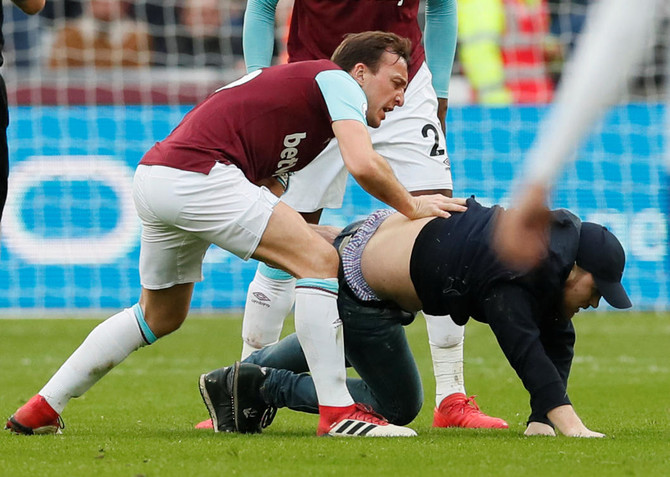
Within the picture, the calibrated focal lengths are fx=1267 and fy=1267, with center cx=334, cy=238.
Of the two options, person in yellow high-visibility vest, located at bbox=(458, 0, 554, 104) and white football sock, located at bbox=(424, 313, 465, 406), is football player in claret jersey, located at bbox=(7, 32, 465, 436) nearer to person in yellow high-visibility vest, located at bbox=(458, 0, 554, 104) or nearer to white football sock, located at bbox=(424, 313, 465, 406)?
white football sock, located at bbox=(424, 313, 465, 406)

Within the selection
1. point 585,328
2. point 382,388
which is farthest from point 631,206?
point 382,388

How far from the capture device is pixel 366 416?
432cm

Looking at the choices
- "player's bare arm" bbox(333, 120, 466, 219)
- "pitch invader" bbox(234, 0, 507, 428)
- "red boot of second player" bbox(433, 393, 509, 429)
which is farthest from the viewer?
"pitch invader" bbox(234, 0, 507, 428)

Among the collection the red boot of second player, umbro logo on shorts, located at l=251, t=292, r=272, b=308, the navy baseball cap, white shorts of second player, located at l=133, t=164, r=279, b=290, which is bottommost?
the red boot of second player

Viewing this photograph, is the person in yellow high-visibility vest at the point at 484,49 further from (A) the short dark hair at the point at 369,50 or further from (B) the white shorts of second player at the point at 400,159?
(A) the short dark hair at the point at 369,50

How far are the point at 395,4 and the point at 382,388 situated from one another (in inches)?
69.7

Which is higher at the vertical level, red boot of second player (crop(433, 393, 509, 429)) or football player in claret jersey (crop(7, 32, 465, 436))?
football player in claret jersey (crop(7, 32, 465, 436))

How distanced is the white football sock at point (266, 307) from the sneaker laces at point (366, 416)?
1040mm

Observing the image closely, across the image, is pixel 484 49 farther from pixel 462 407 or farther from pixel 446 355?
pixel 462 407

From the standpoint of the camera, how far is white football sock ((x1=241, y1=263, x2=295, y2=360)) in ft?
17.6

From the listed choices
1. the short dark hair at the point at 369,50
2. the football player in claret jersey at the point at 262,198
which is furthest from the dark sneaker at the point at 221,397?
the short dark hair at the point at 369,50

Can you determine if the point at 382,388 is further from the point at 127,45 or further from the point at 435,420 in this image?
the point at 127,45

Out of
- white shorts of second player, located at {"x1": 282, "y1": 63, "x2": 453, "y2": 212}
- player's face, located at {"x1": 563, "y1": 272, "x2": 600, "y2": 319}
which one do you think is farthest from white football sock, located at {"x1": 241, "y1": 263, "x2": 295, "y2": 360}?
player's face, located at {"x1": 563, "y1": 272, "x2": 600, "y2": 319}

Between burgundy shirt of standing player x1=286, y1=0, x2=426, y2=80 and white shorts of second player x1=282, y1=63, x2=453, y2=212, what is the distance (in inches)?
7.2
